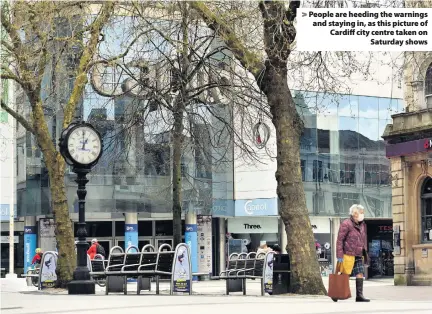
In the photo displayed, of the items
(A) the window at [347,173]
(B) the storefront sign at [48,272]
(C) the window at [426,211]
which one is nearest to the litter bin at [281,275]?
(B) the storefront sign at [48,272]

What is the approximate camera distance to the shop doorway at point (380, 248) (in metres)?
53.8

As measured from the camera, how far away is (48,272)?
88.1 ft

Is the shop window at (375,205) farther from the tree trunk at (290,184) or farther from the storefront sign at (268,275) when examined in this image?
the tree trunk at (290,184)

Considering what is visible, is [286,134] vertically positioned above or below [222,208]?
above

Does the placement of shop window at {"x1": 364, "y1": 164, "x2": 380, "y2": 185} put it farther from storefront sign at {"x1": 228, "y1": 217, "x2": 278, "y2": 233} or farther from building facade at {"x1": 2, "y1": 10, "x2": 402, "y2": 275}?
storefront sign at {"x1": 228, "y1": 217, "x2": 278, "y2": 233}

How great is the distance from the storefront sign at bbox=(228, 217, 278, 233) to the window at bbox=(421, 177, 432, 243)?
63.7 ft

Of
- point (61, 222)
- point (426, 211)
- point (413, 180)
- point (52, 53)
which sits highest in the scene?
point (52, 53)

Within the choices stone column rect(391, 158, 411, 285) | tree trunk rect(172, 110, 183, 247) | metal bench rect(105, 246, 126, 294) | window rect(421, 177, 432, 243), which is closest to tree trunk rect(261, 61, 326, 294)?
metal bench rect(105, 246, 126, 294)

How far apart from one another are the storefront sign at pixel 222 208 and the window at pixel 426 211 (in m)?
18.1

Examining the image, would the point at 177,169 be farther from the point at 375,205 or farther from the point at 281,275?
the point at 375,205

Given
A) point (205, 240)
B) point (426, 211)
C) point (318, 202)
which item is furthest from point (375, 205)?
point (426, 211)

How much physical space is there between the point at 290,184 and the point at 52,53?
7512 millimetres

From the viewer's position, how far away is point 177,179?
27.8m

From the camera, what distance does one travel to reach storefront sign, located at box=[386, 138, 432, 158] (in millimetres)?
34625
